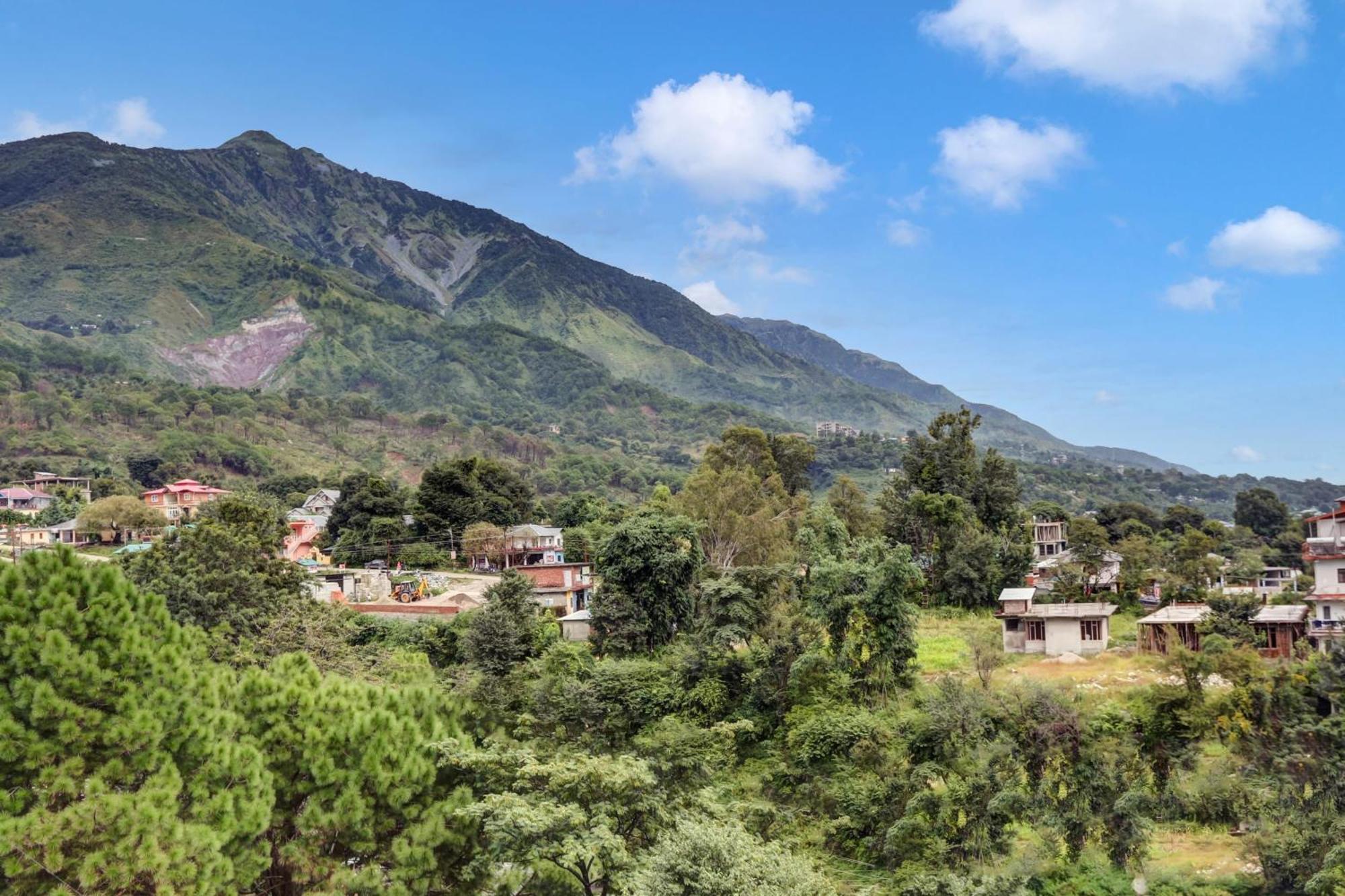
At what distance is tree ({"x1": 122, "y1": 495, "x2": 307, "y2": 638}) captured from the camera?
87.2 ft

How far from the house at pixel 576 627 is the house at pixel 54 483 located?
1891 inches

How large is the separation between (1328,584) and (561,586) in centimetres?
2398

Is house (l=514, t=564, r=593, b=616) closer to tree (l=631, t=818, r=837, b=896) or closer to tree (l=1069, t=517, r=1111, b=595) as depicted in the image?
tree (l=1069, t=517, r=1111, b=595)

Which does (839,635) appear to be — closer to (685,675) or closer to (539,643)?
(685,675)

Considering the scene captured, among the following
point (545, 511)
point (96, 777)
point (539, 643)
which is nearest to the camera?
point (96, 777)

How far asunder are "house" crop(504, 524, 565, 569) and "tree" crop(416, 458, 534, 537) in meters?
2.15

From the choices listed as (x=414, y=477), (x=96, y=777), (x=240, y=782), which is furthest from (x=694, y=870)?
(x=414, y=477)

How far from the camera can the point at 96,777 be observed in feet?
37.4

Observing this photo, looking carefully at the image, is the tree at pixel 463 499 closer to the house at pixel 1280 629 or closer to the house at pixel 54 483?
the house at pixel 54 483

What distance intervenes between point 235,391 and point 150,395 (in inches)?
A: 566

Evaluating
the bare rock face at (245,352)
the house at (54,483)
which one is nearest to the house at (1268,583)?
the house at (54,483)

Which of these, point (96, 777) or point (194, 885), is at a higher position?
point (96, 777)

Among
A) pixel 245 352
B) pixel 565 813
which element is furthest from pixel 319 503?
pixel 245 352

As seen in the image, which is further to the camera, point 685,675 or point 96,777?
point 685,675
